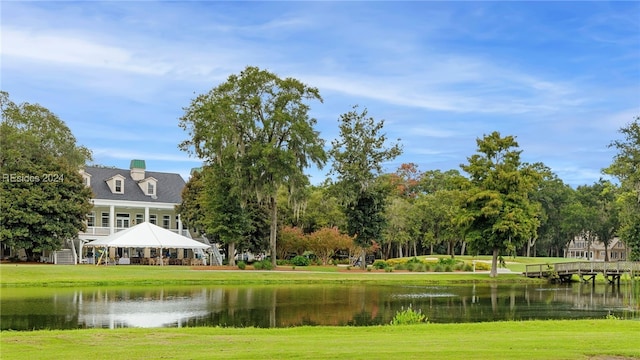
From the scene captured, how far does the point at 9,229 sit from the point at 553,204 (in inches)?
2675

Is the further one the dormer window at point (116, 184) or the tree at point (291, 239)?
the dormer window at point (116, 184)

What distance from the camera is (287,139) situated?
46.8m

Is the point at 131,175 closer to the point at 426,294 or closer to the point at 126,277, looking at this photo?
the point at 126,277

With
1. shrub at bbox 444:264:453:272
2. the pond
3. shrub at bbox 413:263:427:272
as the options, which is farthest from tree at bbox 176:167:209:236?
the pond

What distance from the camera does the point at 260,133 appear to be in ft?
153

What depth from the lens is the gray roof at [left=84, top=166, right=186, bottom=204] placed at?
194 feet

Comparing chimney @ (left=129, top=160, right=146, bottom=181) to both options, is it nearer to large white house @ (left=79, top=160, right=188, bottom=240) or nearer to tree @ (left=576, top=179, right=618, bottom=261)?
large white house @ (left=79, top=160, right=188, bottom=240)

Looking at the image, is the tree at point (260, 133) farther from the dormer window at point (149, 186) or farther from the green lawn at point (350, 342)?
the green lawn at point (350, 342)

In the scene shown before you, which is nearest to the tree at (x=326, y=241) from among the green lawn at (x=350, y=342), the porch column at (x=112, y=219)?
the porch column at (x=112, y=219)

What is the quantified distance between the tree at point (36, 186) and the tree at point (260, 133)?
10557 mm

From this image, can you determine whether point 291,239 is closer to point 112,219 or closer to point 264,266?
point 264,266

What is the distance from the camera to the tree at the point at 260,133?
45281mm

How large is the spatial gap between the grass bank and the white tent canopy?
4410 mm

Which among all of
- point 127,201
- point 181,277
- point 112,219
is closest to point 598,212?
point 127,201
